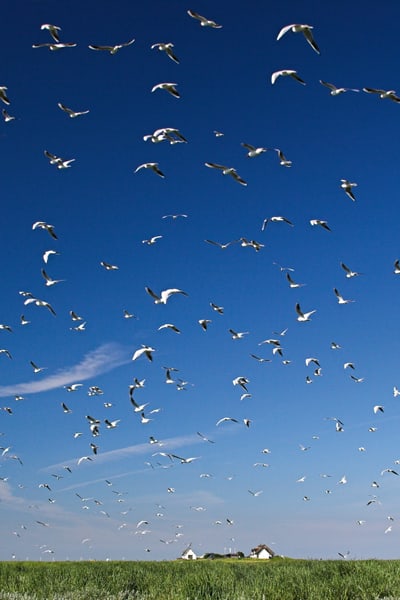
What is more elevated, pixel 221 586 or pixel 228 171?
pixel 228 171

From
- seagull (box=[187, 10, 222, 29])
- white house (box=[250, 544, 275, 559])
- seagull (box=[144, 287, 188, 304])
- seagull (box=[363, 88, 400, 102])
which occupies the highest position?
seagull (box=[187, 10, 222, 29])

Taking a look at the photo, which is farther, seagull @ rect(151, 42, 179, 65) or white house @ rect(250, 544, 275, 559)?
white house @ rect(250, 544, 275, 559)

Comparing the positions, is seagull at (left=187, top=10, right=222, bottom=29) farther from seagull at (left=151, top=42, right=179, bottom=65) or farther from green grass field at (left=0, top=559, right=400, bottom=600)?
green grass field at (left=0, top=559, right=400, bottom=600)

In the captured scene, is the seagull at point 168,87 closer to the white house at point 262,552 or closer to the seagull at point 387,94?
the seagull at point 387,94

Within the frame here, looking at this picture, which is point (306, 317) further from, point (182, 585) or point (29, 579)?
point (29, 579)

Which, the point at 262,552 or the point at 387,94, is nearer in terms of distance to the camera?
the point at 387,94

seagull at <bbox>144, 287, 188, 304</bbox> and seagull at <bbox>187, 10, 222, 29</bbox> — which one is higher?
seagull at <bbox>187, 10, 222, 29</bbox>

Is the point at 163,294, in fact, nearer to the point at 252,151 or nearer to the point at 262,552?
the point at 252,151

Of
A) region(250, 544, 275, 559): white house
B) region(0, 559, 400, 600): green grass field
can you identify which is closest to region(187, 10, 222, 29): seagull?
region(0, 559, 400, 600): green grass field

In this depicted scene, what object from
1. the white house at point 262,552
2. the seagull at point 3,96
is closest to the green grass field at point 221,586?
the seagull at point 3,96

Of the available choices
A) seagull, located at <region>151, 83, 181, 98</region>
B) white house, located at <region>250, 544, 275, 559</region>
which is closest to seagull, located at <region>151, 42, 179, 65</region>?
seagull, located at <region>151, 83, 181, 98</region>

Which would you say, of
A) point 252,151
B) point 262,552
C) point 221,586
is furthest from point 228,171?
point 262,552

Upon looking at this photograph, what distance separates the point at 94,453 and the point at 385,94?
73.9ft

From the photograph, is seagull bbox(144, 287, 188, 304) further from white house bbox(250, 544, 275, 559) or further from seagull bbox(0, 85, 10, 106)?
white house bbox(250, 544, 275, 559)
